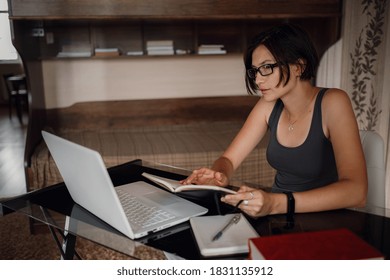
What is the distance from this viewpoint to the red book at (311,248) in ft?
Result: 2.08

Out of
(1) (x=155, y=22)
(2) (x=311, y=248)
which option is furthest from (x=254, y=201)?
(1) (x=155, y=22)

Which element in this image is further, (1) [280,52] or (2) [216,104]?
(2) [216,104]

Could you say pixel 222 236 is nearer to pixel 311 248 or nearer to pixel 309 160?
pixel 311 248

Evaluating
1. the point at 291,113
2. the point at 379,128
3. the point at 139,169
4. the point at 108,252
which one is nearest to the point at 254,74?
the point at 291,113

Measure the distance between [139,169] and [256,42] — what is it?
551 millimetres

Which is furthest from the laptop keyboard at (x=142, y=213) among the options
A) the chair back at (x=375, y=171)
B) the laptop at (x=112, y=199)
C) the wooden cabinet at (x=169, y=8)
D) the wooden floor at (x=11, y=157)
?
the wooden floor at (x=11, y=157)

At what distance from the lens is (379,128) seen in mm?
2457

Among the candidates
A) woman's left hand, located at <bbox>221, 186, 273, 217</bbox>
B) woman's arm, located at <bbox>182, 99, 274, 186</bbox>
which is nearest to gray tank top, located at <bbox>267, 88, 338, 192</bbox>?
woman's arm, located at <bbox>182, 99, 274, 186</bbox>

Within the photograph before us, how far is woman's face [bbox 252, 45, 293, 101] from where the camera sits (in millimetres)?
1139

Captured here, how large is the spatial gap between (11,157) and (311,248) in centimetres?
369

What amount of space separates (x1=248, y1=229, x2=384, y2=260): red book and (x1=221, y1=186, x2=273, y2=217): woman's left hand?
18 cm

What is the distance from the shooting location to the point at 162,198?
1043 mm

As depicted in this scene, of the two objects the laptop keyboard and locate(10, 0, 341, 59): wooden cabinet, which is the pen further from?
locate(10, 0, 341, 59): wooden cabinet
